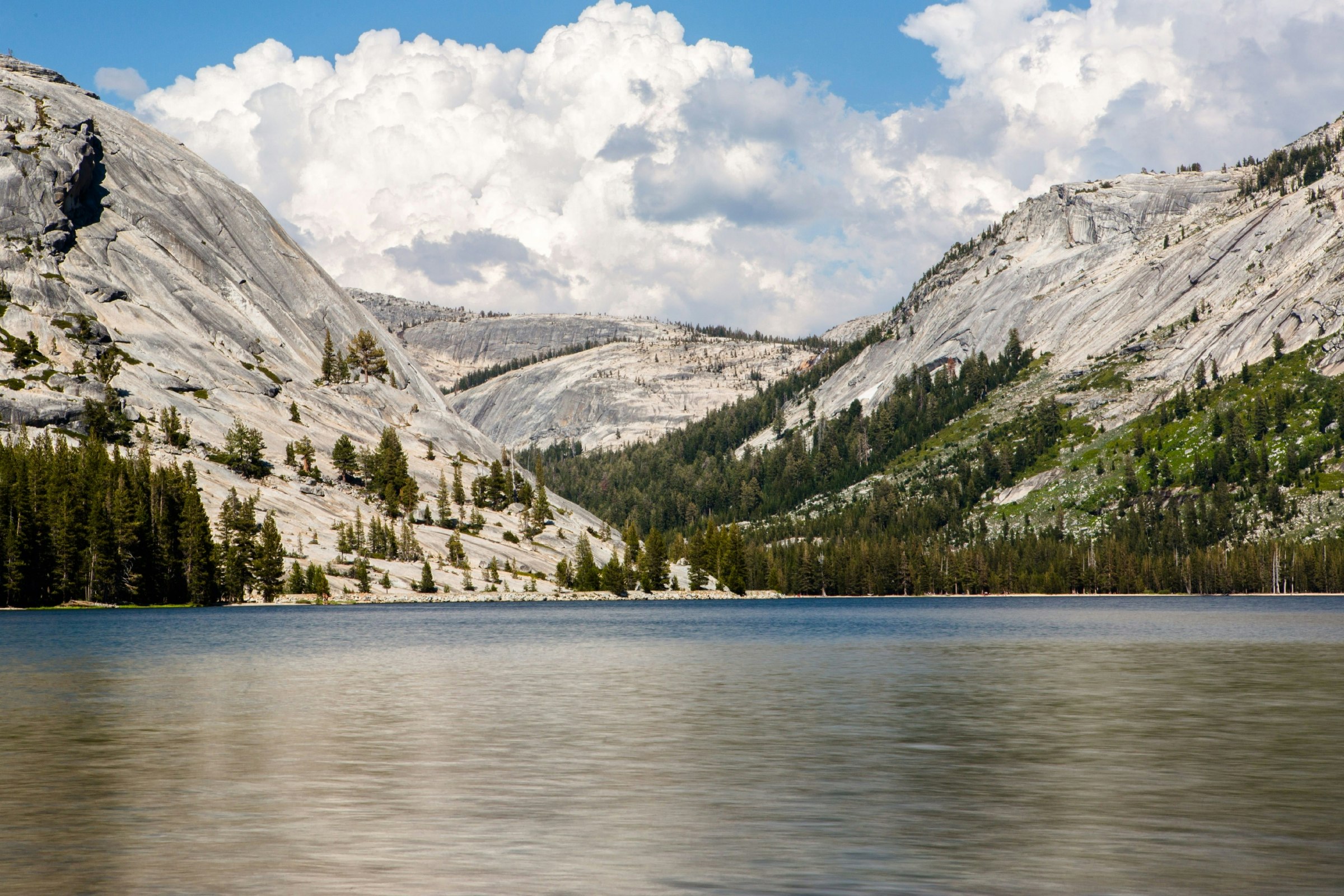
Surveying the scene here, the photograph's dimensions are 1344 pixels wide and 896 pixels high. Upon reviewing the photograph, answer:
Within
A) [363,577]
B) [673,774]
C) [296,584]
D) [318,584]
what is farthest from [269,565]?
[673,774]

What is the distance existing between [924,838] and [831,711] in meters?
22.4

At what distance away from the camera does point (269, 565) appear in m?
178

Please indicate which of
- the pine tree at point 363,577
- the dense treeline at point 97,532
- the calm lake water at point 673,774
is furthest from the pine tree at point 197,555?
the calm lake water at point 673,774

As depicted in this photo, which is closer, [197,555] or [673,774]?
[673,774]

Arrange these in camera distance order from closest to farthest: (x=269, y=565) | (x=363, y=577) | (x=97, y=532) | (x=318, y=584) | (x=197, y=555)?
(x=97, y=532) → (x=197, y=555) → (x=269, y=565) → (x=318, y=584) → (x=363, y=577)

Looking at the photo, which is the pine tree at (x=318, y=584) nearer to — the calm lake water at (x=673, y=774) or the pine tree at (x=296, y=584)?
the pine tree at (x=296, y=584)

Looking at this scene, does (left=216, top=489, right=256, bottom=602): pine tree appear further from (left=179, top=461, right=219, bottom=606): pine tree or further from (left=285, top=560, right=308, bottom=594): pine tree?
(left=285, top=560, right=308, bottom=594): pine tree

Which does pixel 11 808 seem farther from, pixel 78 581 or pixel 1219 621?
pixel 78 581

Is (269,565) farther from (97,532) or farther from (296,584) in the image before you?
(97,532)

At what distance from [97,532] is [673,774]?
14662 cm

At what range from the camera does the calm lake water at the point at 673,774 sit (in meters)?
21.2

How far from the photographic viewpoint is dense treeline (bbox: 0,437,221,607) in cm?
15150

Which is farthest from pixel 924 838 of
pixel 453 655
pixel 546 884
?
pixel 453 655

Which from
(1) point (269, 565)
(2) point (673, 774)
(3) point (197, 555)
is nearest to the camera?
(2) point (673, 774)
